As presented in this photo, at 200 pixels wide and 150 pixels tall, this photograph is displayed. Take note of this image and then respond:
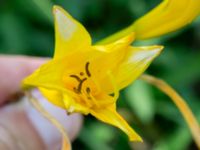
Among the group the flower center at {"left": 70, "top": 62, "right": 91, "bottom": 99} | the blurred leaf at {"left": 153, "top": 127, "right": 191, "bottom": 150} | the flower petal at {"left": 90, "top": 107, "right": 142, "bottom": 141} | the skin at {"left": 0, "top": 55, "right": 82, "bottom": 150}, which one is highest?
the flower center at {"left": 70, "top": 62, "right": 91, "bottom": 99}

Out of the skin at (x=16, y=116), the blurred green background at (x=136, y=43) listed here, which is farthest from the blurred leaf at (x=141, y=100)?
the skin at (x=16, y=116)

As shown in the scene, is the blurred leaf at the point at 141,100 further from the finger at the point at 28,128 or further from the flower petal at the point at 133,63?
the flower petal at the point at 133,63

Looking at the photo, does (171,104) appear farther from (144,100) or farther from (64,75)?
(64,75)

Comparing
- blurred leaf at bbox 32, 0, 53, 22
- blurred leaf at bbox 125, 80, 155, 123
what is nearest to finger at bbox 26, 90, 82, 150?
blurred leaf at bbox 125, 80, 155, 123

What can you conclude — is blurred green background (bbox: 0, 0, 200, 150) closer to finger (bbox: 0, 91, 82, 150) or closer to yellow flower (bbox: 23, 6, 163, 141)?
finger (bbox: 0, 91, 82, 150)

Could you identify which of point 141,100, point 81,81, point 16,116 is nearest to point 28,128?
point 16,116

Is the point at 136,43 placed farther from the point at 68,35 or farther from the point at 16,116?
the point at 68,35
